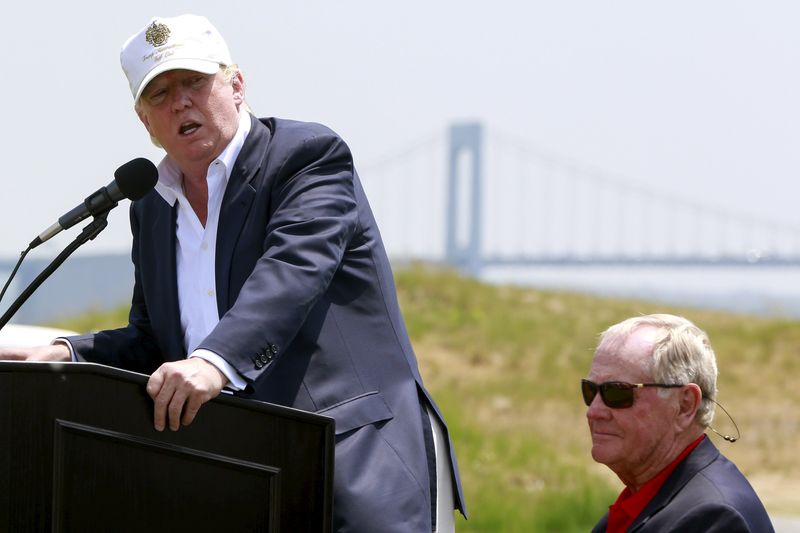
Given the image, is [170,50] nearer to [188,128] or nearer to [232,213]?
[188,128]

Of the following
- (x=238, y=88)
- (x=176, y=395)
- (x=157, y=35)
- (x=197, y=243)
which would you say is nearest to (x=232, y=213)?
(x=197, y=243)

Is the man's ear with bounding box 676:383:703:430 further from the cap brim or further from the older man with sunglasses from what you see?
the cap brim

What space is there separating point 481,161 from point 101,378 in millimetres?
42676

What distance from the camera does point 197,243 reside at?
2.58 m

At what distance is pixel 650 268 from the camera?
34.4 metres

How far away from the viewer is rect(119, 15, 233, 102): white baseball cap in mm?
2395

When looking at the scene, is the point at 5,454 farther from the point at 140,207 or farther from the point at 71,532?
the point at 140,207

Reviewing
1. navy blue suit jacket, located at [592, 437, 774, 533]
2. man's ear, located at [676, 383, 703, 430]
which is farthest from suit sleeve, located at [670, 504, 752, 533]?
man's ear, located at [676, 383, 703, 430]

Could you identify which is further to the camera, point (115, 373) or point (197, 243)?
point (197, 243)

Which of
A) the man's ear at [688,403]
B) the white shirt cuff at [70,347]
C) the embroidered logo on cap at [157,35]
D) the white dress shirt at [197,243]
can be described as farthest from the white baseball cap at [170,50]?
the man's ear at [688,403]

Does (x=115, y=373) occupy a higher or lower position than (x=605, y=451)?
higher

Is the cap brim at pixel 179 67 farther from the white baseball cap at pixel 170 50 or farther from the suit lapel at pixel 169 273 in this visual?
the suit lapel at pixel 169 273

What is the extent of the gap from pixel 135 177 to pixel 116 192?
0.13 ft

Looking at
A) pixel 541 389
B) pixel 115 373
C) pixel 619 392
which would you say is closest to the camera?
pixel 115 373
